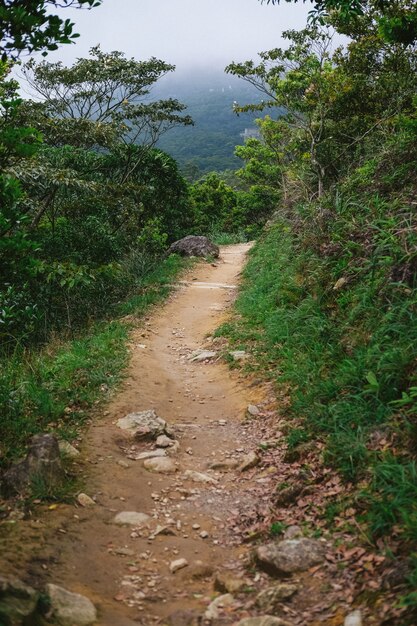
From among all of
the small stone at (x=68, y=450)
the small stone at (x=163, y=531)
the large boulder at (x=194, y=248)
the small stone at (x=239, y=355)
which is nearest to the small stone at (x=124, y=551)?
the small stone at (x=163, y=531)

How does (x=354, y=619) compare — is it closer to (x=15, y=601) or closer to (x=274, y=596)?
(x=274, y=596)

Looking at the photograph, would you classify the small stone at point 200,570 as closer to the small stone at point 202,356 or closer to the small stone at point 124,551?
the small stone at point 124,551

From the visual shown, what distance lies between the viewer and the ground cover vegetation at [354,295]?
3777 mm

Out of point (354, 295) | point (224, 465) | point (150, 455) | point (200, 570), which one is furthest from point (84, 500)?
point (354, 295)

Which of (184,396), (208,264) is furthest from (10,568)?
(208,264)

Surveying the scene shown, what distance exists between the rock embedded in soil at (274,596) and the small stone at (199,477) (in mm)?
1733

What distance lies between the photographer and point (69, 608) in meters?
2.94

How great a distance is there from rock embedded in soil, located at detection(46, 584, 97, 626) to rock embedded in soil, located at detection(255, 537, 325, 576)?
3.91ft

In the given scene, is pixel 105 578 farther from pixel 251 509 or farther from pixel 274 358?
pixel 274 358

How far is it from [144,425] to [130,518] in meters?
1.73

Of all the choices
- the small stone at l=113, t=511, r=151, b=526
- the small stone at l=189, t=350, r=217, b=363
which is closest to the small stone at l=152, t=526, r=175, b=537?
the small stone at l=113, t=511, r=151, b=526

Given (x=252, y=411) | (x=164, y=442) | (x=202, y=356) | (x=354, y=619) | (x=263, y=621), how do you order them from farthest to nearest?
1. (x=202, y=356)
2. (x=252, y=411)
3. (x=164, y=442)
4. (x=263, y=621)
5. (x=354, y=619)

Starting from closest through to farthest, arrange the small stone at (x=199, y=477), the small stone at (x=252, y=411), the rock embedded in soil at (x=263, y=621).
→ the rock embedded in soil at (x=263, y=621)
the small stone at (x=199, y=477)
the small stone at (x=252, y=411)

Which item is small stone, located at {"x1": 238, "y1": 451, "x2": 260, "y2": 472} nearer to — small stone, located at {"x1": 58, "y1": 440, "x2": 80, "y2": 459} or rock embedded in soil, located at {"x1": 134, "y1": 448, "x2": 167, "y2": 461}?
rock embedded in soil, located at {"x1": 134, "y1": 448, "x2": 167, "y2": 461}
